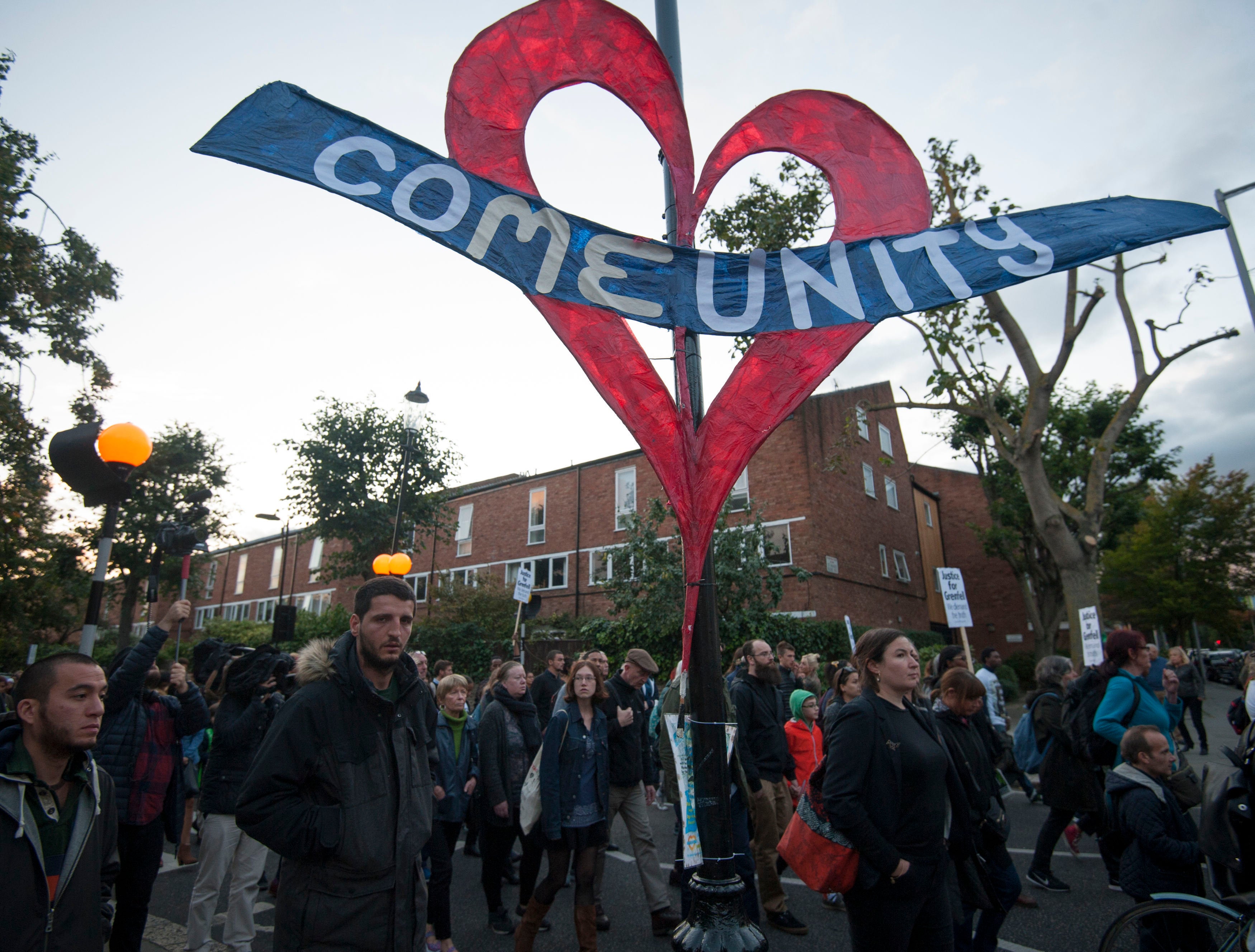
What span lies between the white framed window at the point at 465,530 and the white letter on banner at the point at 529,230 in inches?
1246

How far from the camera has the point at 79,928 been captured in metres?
2.39

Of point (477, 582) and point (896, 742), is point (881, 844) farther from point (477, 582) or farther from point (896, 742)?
point (477, 582)

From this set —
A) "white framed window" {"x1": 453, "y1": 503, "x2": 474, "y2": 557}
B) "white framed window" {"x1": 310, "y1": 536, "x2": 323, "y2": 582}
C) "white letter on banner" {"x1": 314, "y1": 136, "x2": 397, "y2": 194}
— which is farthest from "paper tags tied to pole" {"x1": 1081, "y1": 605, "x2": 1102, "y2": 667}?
"white framed window" {"x1": 310, "y1": 536, "x2": 323, "y2": 582}

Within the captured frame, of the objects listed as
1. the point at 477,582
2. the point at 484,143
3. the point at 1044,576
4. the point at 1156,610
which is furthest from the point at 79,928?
the point at 1156,610

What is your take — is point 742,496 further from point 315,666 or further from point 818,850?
point 315,666

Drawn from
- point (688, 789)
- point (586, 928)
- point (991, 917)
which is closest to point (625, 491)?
point (586, 928)

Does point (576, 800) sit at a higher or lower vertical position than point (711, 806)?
lower

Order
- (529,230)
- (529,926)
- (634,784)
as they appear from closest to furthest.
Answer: (529,230) → (529,926) → (634,784)

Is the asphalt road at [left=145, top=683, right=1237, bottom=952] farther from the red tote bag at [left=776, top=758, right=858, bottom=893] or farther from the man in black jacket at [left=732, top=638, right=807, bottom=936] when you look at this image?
the red tote bag at [left=776, top=758, right=858, bottom=893]

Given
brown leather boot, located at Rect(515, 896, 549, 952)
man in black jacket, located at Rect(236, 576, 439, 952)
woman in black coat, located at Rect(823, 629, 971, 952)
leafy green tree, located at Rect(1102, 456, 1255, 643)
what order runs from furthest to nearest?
leafy green tree, located at Rect(1102, 456, 1255, 643) < brown leather boot, located at Rect(515, 896, 549, 952) < woman in black coat, located at Rect(823, 629, 971, 952) < man in black jacket, located at Rect(236, 576, 439, 952)

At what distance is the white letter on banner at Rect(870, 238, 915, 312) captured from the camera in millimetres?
4148

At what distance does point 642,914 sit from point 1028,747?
4.01 meters

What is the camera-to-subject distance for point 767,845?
5.79 m

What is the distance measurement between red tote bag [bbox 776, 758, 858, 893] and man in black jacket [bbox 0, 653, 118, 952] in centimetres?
269
